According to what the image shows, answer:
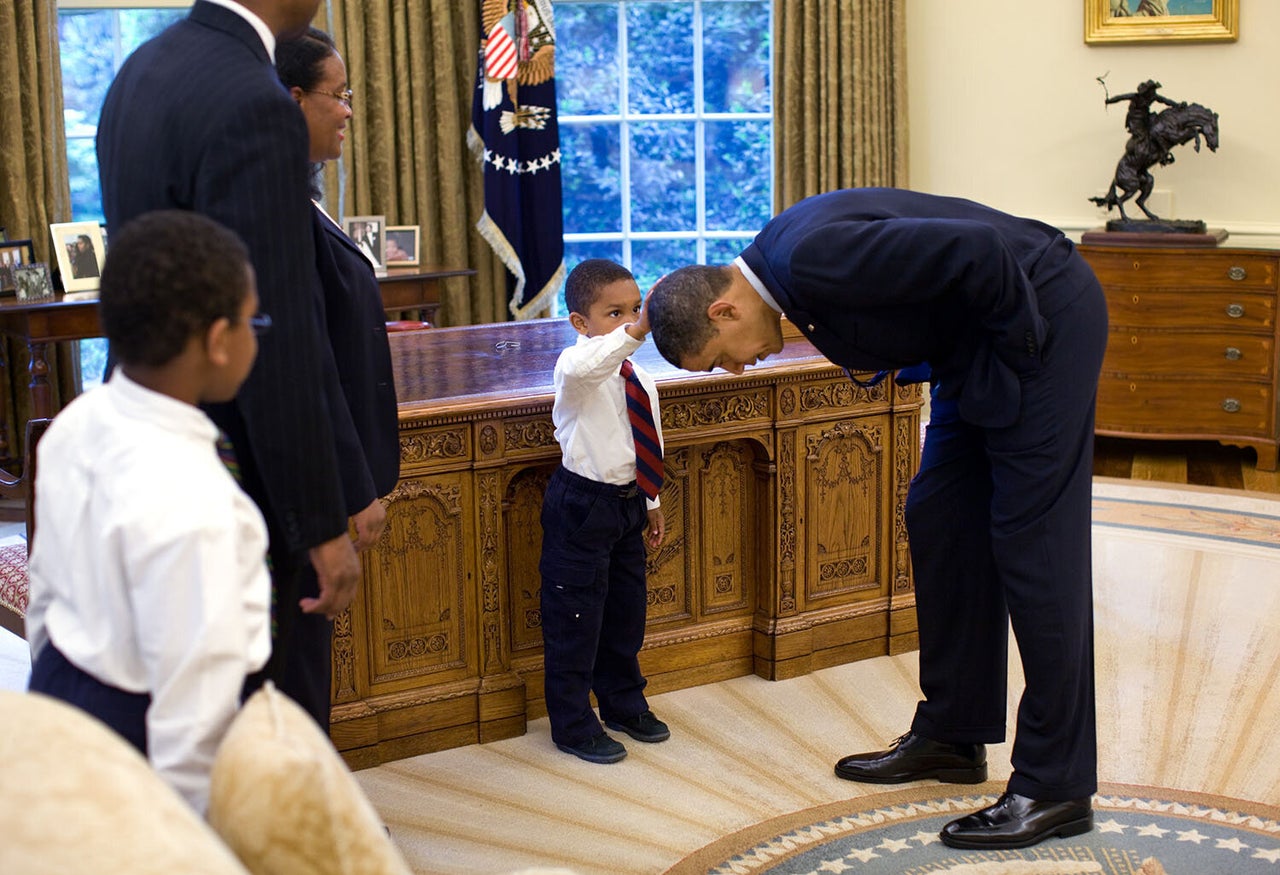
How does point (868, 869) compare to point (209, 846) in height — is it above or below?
below

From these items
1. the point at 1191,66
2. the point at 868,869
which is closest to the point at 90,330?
the point at 868,869

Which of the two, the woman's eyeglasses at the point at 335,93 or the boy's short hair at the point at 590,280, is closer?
the woman's eyeglasses at the point at 335,93

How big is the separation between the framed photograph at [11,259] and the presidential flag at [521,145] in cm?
212

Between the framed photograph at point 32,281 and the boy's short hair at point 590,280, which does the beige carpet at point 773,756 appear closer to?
the boy's short hair at point 590,280

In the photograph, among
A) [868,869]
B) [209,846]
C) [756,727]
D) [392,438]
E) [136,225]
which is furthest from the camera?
[756,727]

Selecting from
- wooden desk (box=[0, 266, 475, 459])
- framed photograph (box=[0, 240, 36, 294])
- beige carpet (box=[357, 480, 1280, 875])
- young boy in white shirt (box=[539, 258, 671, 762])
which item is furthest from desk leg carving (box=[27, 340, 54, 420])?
young boy in white shirt (box=[539, 258, 671, 762])

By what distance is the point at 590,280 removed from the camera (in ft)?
11.5

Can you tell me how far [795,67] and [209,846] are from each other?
6536 mm

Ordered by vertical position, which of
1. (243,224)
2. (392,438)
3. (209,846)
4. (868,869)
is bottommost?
(868,869)

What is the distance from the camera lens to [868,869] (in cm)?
306

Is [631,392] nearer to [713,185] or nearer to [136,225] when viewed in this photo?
[136,225]

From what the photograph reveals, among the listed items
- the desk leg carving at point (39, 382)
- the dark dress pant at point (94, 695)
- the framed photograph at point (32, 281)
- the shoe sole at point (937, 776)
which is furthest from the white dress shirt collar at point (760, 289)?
the framed photograph at point (32, 281)

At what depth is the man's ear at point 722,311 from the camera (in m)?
2.92

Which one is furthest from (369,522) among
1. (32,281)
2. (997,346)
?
(32,281)
